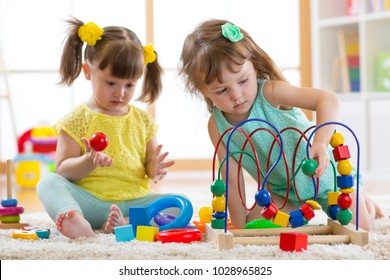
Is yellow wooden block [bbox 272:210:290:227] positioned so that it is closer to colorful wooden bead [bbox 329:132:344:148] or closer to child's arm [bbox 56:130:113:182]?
colorful wooden bead [bbox 329:132:344:148]

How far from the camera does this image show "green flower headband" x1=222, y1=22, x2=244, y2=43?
4.55 ft

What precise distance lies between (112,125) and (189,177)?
1.73 metres

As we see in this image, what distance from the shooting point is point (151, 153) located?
1.69 meters

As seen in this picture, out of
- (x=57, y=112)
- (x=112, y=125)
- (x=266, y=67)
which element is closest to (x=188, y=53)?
(x=266, y=67)

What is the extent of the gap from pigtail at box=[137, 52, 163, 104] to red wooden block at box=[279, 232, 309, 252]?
2.36 ft

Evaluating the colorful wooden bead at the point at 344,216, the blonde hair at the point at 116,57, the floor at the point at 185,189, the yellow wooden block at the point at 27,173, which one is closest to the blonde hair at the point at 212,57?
the blonde hair at the point at 116,57

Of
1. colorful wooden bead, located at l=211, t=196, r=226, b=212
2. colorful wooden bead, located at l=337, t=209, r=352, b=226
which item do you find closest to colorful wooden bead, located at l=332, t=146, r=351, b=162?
colorful wooden bead, located at l=337, t=209, r=352, b=226

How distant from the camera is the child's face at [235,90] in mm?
1378

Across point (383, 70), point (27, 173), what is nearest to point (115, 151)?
point (27, 173)

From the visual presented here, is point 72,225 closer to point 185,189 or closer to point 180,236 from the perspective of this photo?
point 180,236

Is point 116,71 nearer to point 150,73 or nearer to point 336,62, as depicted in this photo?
point 150,73

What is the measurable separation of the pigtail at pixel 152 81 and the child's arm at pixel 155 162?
13 centimetres

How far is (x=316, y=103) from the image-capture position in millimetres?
1369

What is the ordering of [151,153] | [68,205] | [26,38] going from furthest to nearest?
1. [26,38]
2. [151,153]
3. [68,205]
